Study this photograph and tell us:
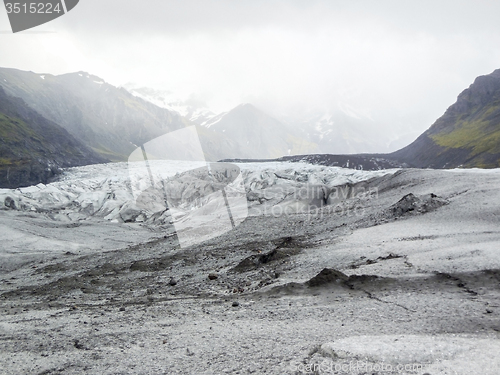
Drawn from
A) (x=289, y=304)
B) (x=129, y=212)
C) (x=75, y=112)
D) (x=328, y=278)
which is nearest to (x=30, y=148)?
(x=129, y=212)

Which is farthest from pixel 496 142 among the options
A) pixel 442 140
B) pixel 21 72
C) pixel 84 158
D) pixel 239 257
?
pixel 21 72

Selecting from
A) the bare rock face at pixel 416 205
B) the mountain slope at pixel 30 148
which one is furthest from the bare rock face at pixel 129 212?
the mountain slope at pixel 30 148

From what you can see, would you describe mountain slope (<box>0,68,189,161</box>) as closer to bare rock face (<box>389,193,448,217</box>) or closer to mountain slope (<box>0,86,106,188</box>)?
mountain slope (<box>0,86,106,188</box>)

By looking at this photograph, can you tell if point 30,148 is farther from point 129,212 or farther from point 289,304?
point 289,304

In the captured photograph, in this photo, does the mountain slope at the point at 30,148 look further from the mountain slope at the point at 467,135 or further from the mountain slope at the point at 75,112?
the mountain slope at the point at 467,135

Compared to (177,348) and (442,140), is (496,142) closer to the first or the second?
(442,140)
